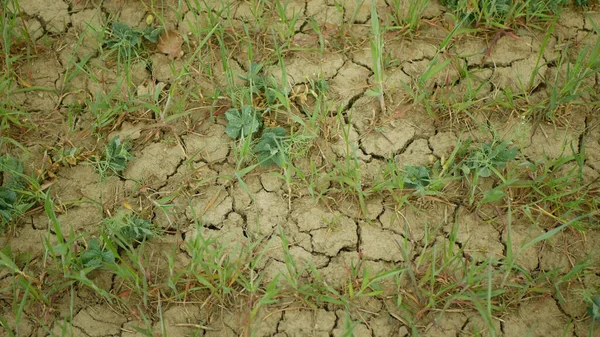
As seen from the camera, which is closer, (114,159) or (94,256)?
(94,256)

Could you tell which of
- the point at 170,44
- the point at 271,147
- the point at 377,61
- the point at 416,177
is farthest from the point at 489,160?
the point at 170,44

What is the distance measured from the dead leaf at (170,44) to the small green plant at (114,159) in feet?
1.85

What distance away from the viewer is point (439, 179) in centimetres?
224

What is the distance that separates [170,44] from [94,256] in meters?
1.19

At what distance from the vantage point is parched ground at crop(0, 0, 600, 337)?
2121 millimetres

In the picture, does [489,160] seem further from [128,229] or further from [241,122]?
[128,229]

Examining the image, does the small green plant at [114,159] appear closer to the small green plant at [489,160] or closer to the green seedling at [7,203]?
the green seedling at [7,203]

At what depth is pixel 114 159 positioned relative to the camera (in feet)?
7.82

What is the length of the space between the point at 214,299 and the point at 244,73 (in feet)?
3.82

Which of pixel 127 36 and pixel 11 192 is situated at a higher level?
pixel 127 36

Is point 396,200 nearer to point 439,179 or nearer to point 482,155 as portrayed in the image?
point 439,179

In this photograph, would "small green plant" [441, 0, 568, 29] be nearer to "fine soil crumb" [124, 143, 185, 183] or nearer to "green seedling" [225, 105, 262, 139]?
"green seedling" [225, 105, 262, 139]

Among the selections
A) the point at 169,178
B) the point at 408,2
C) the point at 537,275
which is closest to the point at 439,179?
the point at 537,275

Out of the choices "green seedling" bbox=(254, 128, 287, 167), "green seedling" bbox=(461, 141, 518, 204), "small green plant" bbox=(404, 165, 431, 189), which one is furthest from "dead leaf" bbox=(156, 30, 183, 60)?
"green seedling" bbox=(461, 141, 518, 204)
